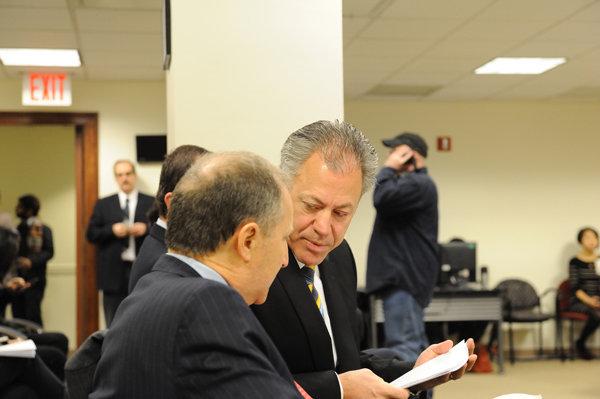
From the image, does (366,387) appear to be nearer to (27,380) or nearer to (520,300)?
(27,380)

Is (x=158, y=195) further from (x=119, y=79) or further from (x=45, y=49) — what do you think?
(x=119, y=79)

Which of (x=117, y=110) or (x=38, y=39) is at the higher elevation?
(x=38, y=39)

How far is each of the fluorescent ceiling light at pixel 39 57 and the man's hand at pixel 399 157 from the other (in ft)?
10.6

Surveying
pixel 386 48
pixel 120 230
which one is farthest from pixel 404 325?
pixel 120 230

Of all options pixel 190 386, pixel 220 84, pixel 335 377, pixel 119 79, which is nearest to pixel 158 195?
pixel 220 84

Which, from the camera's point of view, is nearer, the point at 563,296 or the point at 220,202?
the point at 220,202

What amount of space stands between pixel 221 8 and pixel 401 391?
168cm

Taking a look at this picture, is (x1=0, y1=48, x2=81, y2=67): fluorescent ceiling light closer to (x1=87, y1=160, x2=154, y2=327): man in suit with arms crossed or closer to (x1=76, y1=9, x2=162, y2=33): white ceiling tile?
(x1=76, y1=9, x2=162, y2=33): white ceiling tile

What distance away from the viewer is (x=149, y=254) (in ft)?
6.09

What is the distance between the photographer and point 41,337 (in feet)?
12.9

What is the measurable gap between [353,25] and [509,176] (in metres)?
3.87

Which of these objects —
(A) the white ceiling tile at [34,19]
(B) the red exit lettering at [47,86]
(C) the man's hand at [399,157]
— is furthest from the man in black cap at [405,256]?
(B) the red exit lettering at [47,86]

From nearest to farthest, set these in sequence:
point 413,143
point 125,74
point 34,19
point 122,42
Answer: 1. point 413,143
2. point 34,19
3. point 122,42
4. point 125,74

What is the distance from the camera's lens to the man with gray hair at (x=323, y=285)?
1.35 m
